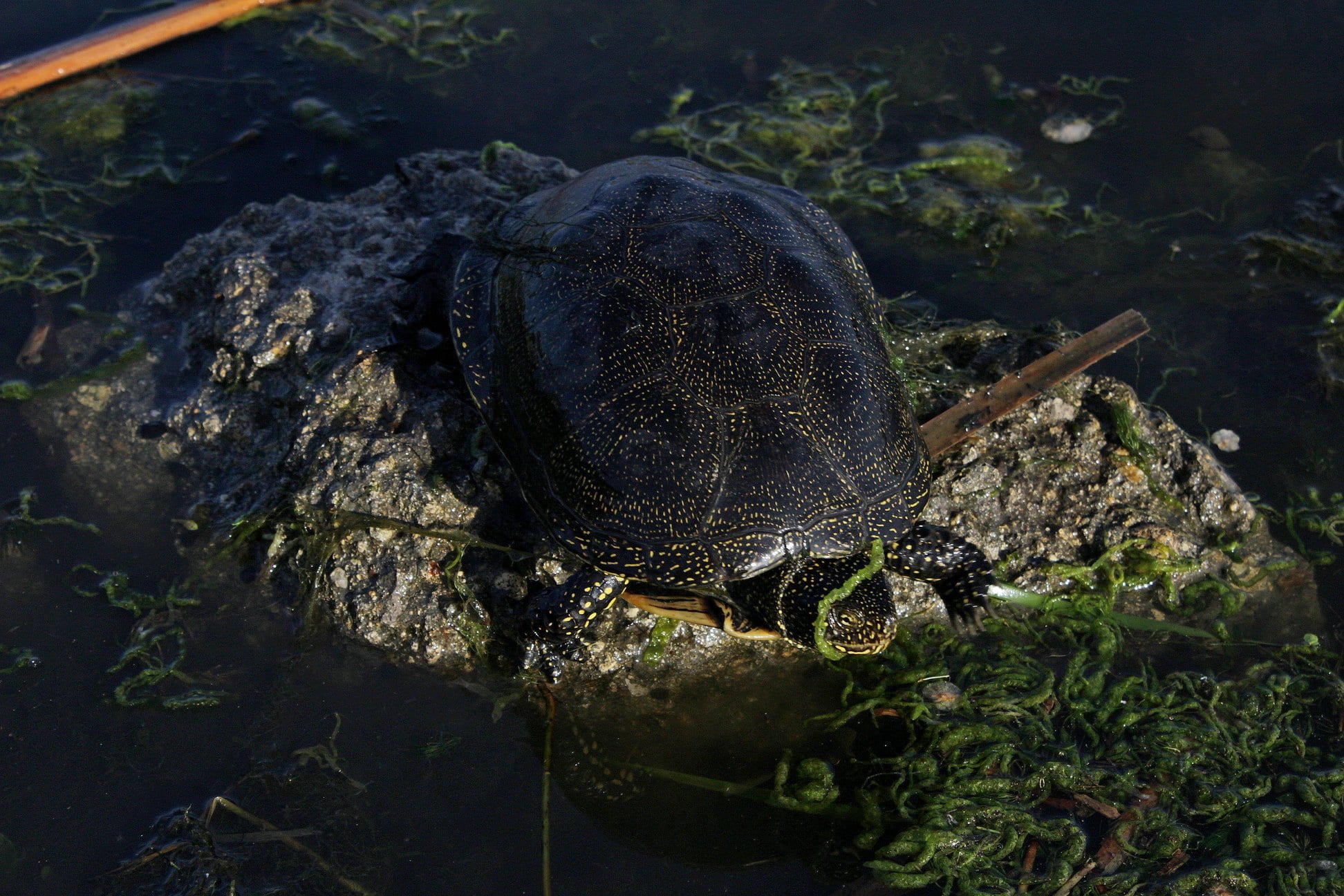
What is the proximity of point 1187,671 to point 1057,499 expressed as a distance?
2.70 ft

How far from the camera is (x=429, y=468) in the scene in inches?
152

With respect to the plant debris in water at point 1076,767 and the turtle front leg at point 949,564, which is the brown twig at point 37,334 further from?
the turtle front leg at point 949,564

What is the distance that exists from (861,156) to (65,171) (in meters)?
4.85

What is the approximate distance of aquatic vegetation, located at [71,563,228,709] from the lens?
3.55 meters

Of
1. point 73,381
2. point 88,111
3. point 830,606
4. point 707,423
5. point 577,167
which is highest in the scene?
point 88,111

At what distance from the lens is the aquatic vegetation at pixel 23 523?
159 inches

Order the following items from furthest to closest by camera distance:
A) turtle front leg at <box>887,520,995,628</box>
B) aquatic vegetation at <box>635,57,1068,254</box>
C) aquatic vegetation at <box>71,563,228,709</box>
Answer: aquatic vegetation at <box>635,57,1068,254</box> → turtle front leg at <box>887,520,995,628</box> → aquatic vegetation at <box>71,563,228,709</box>

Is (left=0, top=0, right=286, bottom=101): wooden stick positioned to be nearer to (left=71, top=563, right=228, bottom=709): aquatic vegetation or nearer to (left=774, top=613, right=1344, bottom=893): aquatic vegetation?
(left=71, top=563, right=228, bottom=709): aquatic vegetation

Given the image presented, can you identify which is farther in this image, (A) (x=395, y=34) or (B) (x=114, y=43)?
(A) (x=395, y=34)

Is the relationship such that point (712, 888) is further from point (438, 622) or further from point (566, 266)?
point (566, 266)

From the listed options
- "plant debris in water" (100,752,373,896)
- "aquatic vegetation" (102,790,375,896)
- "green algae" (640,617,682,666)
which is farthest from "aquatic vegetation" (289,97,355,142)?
"aquatic vegetation" (102,790,375,896)

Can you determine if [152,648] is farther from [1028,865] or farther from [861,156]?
[861,156]

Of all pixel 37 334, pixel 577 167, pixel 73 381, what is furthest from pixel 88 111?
pixel 577 167

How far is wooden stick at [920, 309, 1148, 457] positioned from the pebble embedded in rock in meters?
2.54
